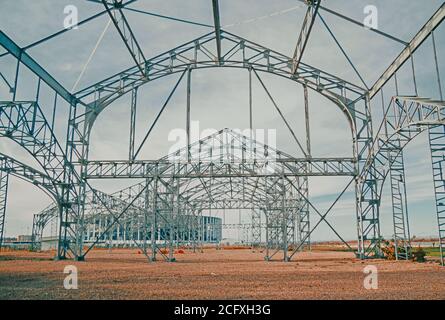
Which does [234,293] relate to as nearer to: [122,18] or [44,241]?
[122,18]

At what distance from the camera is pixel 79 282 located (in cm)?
1065

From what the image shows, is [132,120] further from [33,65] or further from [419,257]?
[419,257]

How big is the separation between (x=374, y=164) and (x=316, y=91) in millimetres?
5672

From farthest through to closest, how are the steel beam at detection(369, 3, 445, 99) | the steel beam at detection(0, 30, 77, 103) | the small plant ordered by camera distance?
the small plant, the steel beam at detection(0, 30, 77, 103), the steel beam at detection(369, 3, 445, 99)

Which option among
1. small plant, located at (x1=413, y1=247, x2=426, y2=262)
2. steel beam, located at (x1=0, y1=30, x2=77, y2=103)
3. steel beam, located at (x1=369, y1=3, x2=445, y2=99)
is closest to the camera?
steel beam, located at (x1=369, y1=3, x2=445, y2=99)

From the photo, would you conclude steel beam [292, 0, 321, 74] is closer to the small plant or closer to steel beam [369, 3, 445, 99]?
steel beam [369, 3, 445, 99]

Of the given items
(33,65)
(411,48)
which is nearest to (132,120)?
(33,65)

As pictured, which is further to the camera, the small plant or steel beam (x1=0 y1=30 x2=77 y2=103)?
the small plant

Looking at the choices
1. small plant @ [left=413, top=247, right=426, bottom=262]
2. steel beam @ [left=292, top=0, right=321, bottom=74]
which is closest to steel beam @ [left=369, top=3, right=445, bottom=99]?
steel beam @ [left=292, top=0, right=321, bottom=74]

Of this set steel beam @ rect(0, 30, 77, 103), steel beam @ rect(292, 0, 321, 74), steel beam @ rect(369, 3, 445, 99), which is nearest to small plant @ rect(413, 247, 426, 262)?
steel beam @ rect(369, 3, 445, 99)

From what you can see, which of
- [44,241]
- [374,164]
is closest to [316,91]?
[374,164]

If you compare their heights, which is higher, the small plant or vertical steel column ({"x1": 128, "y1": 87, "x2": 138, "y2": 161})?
vertical steel column ({"x1": 128, "y1": 87, "x2": 138, "y2": 161})

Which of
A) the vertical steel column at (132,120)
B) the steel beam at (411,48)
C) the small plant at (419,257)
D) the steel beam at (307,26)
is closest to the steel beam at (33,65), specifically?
the vertical steel column at (132,120)

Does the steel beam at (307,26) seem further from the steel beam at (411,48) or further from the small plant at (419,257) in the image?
the small plant at (419,257)
